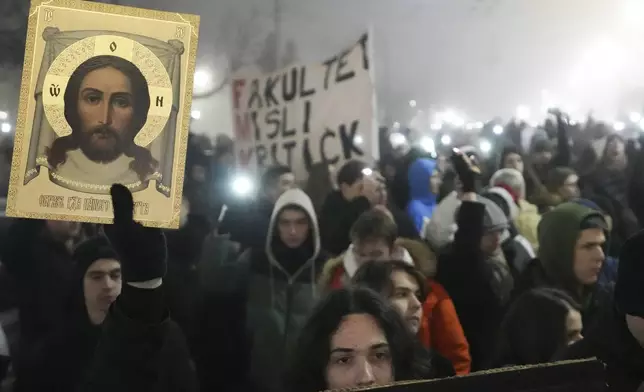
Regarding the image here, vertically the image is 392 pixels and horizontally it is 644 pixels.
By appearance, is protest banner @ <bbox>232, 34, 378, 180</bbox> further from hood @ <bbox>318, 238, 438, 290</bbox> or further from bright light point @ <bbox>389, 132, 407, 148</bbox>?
hood @ <bbox>318, 238, 438, 290</bbox>

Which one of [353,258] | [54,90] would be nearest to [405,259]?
[353,258]

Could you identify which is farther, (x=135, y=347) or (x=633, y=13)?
(x=633, y=13)

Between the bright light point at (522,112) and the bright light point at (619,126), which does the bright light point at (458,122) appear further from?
the bright light point at (619,126)

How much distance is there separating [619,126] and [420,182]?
0.59m

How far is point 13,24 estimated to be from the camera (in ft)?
3.02

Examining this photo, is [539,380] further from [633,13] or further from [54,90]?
[633,13]

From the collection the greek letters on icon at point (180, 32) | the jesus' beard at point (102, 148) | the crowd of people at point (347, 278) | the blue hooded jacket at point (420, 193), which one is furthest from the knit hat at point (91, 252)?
the blue hooded jacket at point (420, 193)

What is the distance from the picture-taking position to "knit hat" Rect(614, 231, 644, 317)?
41.5 inches

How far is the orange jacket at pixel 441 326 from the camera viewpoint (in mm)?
1111

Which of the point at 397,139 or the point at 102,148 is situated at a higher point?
the point at 397,139

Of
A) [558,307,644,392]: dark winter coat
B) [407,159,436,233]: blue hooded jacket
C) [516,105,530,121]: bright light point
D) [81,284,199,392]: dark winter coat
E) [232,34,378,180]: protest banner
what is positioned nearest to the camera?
[81,284,199,392]: dark winter coat

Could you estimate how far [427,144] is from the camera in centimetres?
127

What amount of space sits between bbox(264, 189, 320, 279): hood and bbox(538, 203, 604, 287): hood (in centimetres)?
52

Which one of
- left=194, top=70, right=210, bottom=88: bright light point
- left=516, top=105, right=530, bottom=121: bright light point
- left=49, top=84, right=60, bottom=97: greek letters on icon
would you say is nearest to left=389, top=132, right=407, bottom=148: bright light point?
left=516, top=105, right=530, bottom=121: bright light point
